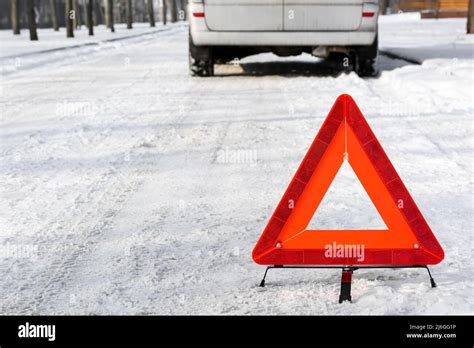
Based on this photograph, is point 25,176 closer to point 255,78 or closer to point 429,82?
point 429,82

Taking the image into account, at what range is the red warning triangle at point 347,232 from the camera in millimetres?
3141

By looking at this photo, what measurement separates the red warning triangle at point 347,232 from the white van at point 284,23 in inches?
340

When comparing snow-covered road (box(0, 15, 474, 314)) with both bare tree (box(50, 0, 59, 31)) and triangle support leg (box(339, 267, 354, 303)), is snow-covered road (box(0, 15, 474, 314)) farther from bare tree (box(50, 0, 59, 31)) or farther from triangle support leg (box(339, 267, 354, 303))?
bare tree (box(50, 0, 59, 31))

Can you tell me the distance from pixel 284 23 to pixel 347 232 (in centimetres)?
876

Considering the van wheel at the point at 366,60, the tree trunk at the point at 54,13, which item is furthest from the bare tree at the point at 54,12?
the van wheel at the point at 366,60

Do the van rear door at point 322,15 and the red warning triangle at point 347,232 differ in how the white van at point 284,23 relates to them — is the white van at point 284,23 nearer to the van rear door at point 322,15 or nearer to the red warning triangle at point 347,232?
the van rear door at point 322,15

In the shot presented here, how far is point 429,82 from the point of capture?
10445 millimetres

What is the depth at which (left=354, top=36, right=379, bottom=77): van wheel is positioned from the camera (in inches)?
473

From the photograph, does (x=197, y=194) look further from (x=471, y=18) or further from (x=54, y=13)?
(x=54, y=13)

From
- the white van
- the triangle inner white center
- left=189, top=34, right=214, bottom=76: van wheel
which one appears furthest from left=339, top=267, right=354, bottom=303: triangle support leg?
left=189, top=34, right=214, bottom=76: van wheel

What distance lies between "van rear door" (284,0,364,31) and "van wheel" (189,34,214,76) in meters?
1.55

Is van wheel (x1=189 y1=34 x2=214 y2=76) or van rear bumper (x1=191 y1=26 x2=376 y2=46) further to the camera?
van wheel (x1=189 y1=34 x2=214 y2=76)

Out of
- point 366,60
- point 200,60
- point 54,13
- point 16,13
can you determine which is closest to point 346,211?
point 366,60

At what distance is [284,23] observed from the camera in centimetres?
1162
